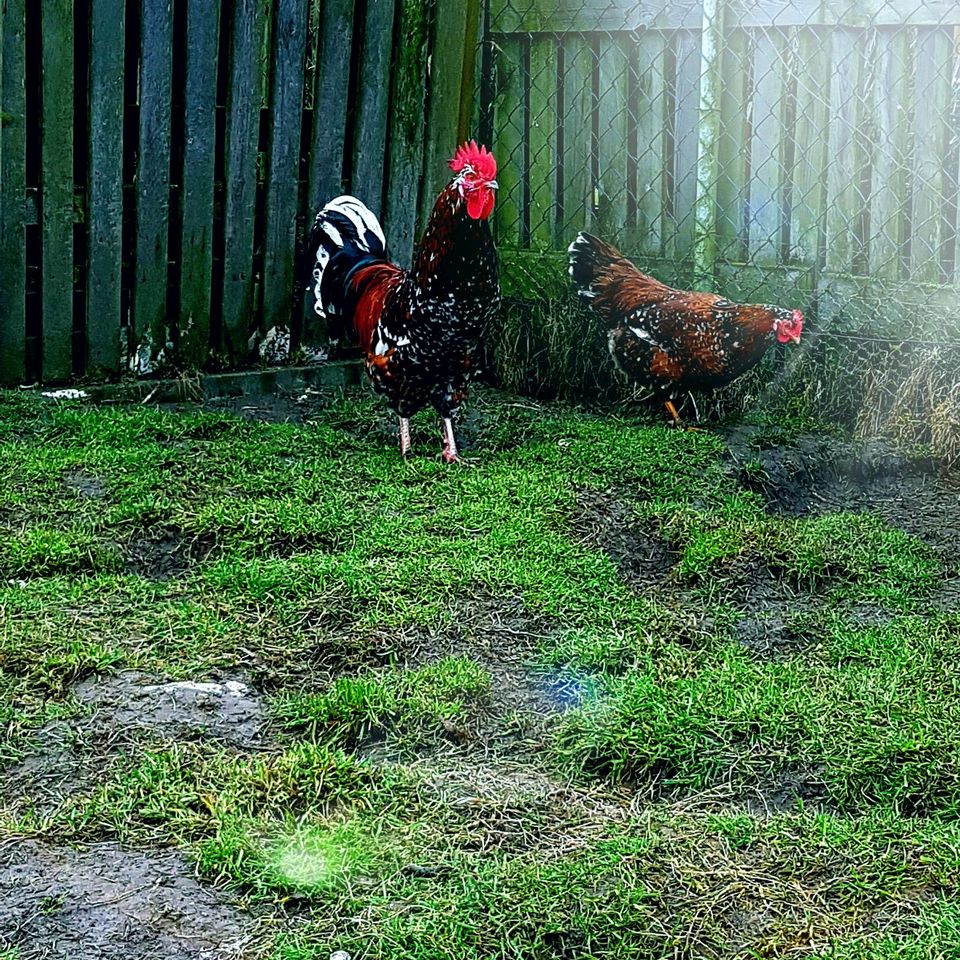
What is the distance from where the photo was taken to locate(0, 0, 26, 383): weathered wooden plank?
5242 mm

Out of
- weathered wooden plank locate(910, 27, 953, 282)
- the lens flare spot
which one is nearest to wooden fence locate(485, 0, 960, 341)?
weathered wooden plank locate(910, 27, 953, 282)

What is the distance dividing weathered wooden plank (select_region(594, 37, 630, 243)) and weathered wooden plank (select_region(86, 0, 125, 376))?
2.41 metres

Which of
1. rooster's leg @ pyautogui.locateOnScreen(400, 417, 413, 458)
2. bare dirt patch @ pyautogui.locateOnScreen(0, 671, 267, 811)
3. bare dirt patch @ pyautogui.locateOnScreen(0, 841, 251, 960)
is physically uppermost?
rooster's leg @ pyautogui.locateOnScreen(400, 417, 413, 458)

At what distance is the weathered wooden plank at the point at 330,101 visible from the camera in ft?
20.2

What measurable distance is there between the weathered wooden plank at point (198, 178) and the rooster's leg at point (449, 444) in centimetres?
154

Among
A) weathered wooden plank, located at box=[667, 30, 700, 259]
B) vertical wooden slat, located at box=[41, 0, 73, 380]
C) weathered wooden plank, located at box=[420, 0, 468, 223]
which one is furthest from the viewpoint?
weathered wooden plank, located at box=[420, 0, 468, 223]

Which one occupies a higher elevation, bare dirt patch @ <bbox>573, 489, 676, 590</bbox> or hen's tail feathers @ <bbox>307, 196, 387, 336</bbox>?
hen's tail feathers @ <bbox>307, 196, 387, 336</bbox>

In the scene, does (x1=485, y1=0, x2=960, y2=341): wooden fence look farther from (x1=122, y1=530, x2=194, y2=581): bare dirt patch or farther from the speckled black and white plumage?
(x1=122, y1=530, x2=194, y2=581): bare dirt patch

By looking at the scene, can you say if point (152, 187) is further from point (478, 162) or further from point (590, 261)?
point (590, 261)

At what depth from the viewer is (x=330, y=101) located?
6215mm

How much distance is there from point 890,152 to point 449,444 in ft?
8.16

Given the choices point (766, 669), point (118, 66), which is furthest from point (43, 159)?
point (766, 669)

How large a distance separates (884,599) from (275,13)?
3.96 metres

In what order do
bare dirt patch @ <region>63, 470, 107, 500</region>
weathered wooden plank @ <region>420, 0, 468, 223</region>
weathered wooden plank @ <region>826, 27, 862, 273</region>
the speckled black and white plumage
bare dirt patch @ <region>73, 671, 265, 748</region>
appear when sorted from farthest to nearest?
1. weathered wooden plank @ <region>420, 0, 468, 223</region>
2. weathered wooden plank @ <region>826, 27, 862, 273</region>
3. the speckled black and white plumage
4. bare dirt patch @ <region>63, 470, 107, 500</region>
5. bare dirt patch @ <region>73, 671, 265, 748</region>
